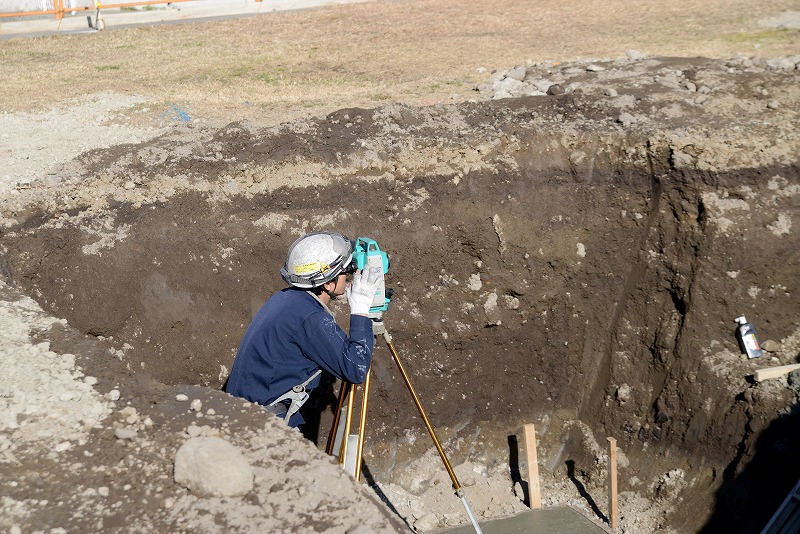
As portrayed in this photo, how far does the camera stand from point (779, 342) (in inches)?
319

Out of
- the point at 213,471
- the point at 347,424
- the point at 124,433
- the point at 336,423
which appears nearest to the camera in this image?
the point at 213,471

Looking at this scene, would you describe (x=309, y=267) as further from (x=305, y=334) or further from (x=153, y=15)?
(x=153, y=15)

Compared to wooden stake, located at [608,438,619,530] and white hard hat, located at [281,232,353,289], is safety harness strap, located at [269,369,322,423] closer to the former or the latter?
white hard hat, located at [281,232,353,289]

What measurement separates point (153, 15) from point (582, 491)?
1728cm

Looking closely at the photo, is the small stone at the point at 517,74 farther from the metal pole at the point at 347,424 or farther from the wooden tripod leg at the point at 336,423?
the metal pole at the point at 347,424

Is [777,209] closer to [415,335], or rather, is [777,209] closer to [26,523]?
[415,335]

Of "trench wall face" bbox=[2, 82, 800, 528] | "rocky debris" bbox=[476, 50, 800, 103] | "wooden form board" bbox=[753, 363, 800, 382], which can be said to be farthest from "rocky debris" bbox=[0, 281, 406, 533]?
"rocky debris" bbox=[476, 50, 800, 103]

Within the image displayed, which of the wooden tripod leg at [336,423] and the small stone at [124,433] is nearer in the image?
the small stone at [124,433]

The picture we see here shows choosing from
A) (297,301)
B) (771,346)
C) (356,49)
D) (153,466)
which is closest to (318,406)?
(297,301)

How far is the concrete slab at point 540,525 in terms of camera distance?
771 cm

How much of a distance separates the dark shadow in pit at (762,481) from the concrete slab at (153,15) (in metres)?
17.2

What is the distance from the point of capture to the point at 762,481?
23.8 feet

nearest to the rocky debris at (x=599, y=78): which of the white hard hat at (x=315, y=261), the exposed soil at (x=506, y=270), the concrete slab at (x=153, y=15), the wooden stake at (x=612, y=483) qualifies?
the exposed soil at (x=506, y=270)

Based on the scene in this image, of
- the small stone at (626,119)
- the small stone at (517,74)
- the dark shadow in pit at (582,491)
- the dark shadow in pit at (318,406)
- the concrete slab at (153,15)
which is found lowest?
the dark shadow in pit at (582,491)
